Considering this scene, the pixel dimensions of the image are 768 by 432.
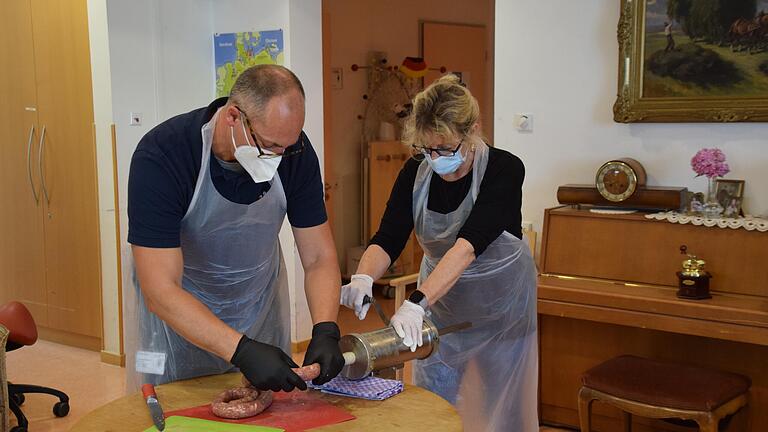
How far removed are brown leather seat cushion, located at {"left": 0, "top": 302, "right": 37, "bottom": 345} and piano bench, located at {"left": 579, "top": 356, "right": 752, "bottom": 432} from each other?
2.37m

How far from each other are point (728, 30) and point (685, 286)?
3.42ft

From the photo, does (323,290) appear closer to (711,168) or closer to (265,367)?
(265,367)

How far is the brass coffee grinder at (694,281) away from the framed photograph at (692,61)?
64 centimetres

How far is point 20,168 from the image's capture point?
4.99 meters

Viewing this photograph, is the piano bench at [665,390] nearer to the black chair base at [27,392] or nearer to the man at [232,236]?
the man at [232,236]

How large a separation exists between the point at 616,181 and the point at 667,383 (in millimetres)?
881

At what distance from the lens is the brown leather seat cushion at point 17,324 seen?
3.68 metres

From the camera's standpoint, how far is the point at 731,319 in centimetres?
304

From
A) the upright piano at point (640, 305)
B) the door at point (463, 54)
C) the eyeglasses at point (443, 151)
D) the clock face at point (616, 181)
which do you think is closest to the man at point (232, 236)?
the eyeglasses at point (443, 151)

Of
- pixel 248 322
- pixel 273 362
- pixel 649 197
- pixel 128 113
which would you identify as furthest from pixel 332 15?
pixel 273 362

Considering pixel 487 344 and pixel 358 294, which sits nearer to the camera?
pixel 358 294

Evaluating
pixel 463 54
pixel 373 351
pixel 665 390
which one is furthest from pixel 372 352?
pixel 463 54

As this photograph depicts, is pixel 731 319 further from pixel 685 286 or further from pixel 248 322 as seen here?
pixel 248 322

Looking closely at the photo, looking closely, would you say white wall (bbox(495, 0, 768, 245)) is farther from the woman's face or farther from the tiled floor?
the woman's face
